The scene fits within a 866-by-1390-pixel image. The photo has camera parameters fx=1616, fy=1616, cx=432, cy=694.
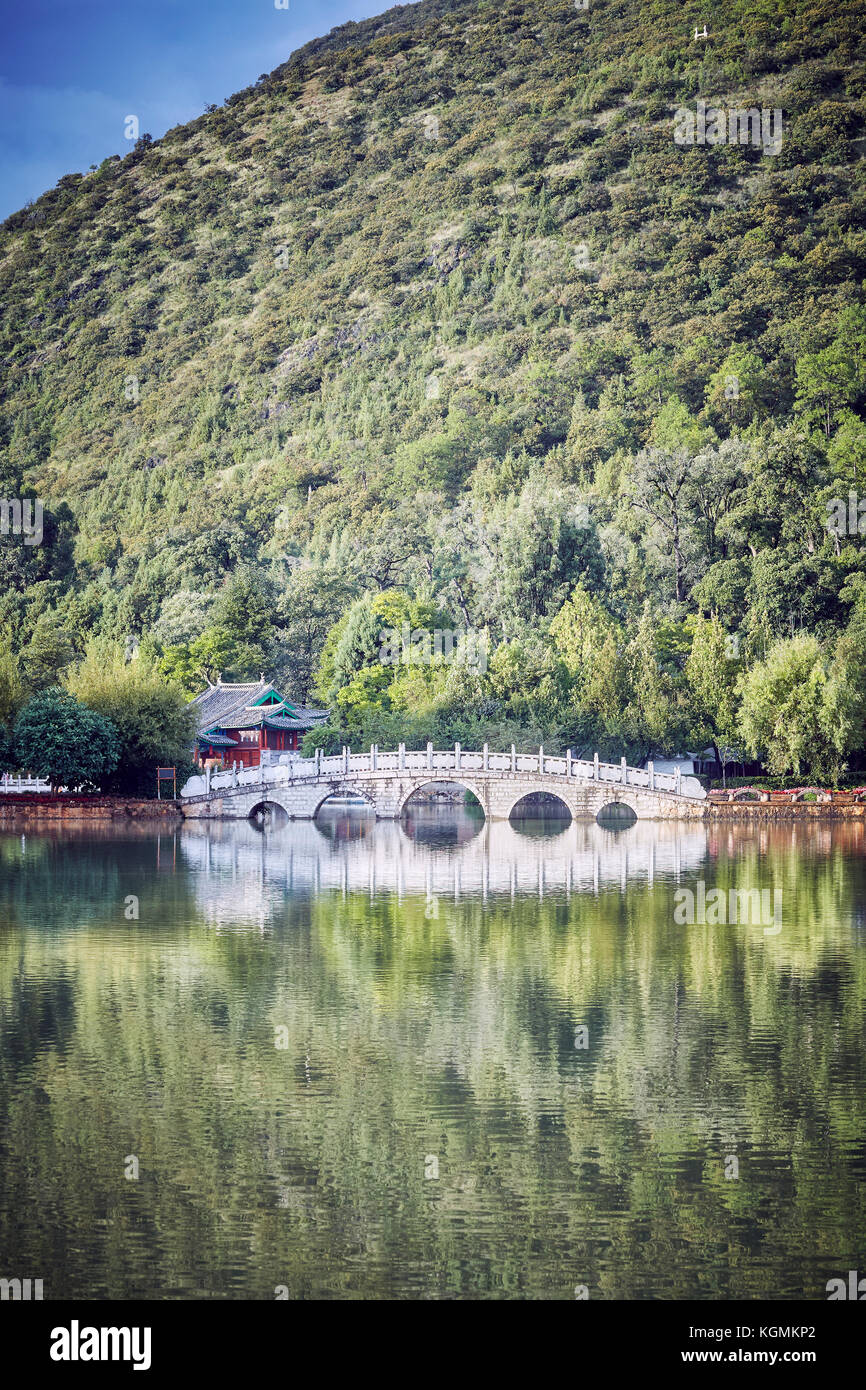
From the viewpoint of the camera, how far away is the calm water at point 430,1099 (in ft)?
34.9

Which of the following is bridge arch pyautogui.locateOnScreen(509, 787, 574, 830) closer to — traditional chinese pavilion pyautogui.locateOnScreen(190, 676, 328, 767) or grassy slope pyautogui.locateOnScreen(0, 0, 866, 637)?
traditional chinese pavilion pyautogui.locateOnScreen(190, 676, 328, 767)

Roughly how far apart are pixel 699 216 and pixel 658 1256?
124 m

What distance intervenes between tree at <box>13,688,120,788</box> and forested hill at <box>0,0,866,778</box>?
503 inches

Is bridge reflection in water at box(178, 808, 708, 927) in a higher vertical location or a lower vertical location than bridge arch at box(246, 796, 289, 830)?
lower

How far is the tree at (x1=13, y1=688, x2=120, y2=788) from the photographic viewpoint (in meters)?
44.7

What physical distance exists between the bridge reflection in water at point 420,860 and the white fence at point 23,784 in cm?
679

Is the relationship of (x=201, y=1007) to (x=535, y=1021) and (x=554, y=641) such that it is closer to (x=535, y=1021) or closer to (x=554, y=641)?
(x=535, y=1021)

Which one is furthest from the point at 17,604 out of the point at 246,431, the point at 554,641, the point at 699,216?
the point at 699,216

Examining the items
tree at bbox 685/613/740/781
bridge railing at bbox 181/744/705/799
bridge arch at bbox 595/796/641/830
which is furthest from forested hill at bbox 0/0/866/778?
bridge railing at bbox 181/744/705/799

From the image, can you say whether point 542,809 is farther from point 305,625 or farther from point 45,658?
point 305,625

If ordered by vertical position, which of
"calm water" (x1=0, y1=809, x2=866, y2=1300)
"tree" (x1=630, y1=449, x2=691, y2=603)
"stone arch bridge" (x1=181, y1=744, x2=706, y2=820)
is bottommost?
"calm water" (x1=0, y1=809, x2=866, y2=1300)

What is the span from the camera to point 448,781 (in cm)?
4634

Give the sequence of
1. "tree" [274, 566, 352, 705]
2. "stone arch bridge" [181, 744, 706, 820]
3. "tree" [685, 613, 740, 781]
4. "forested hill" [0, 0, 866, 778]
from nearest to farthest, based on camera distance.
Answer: "stone arch bridge" [181, 744, 706, 820] < "tree" [685, 613, 740, 781] < "forested hill" [0, 0, 866, 778] < "tree" [274, 566, 352, 705]

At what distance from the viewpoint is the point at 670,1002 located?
1792cm
